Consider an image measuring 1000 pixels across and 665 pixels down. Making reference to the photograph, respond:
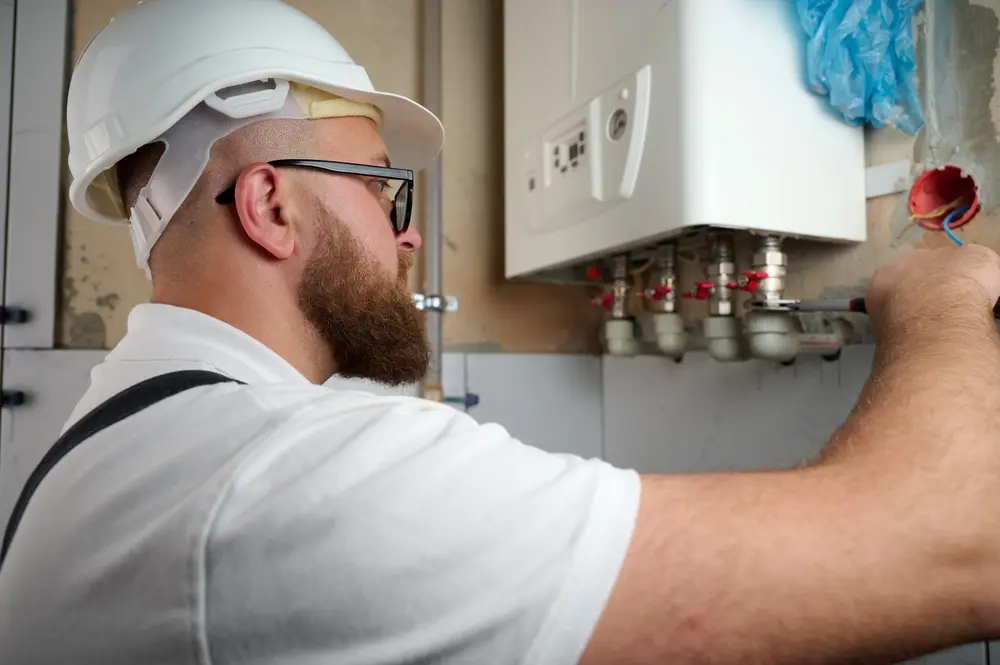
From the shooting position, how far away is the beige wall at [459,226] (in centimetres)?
124

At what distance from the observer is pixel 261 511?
0.41m

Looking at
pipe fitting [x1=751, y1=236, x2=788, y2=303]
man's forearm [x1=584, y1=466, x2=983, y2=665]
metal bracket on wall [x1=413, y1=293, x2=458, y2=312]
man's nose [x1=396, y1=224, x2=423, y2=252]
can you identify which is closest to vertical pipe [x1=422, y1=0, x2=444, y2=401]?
metal bracket on wall [x1=413, y1=293, x2=458, y2=312]

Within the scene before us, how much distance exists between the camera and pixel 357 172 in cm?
77

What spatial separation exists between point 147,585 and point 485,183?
1.22m

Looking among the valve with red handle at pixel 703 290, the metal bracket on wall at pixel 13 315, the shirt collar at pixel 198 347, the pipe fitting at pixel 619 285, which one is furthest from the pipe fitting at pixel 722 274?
the metal bracket on wall at pixel 13 315

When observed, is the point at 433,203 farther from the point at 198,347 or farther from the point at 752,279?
the point at 198,347

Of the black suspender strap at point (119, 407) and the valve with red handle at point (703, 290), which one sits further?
the valve with red handle at point (703, 290)

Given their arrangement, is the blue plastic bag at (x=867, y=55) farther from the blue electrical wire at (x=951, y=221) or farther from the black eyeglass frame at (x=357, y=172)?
the black eyeglass frame at (x=357, y=172)

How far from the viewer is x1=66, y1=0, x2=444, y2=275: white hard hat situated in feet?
→ 2.32

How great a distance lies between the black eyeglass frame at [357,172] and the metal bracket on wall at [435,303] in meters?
0.50

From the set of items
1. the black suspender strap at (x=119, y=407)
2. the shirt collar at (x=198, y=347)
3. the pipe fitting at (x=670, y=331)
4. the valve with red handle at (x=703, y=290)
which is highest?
the valve with red handle at (x=703, y=290)

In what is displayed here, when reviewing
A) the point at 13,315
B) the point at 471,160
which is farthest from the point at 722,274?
the point at 13,315

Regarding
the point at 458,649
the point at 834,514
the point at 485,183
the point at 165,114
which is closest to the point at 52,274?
the point at 165,114

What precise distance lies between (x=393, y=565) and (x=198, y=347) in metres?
0.29
